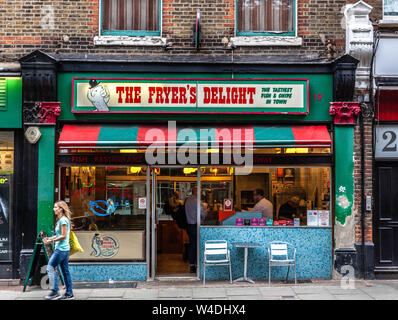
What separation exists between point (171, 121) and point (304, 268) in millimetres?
4028

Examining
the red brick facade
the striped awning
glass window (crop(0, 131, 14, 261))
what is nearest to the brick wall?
the red brick facade

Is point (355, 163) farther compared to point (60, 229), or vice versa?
point (355, 163)

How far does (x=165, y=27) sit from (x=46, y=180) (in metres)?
3.95

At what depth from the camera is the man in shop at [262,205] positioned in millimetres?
10047

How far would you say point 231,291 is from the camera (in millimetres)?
8906

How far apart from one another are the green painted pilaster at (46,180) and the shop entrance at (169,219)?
2015 mm

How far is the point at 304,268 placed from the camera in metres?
9.79

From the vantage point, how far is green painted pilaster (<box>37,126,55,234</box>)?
9.52 meters

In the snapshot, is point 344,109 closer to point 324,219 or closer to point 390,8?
point 324,219

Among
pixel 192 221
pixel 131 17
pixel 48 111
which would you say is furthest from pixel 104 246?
pixel 131 17

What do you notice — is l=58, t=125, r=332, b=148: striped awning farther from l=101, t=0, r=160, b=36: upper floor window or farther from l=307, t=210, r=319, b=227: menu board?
l=101, t=0, r=160, b=36: upper floor window

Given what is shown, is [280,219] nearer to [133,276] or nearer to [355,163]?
[355,163]

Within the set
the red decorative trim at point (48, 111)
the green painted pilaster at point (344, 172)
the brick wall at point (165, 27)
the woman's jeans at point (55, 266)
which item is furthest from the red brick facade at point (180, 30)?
the woman's jeans at point (55, 266)

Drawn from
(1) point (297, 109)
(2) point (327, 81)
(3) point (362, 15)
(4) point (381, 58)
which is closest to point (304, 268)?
(1) point (297, 109)
